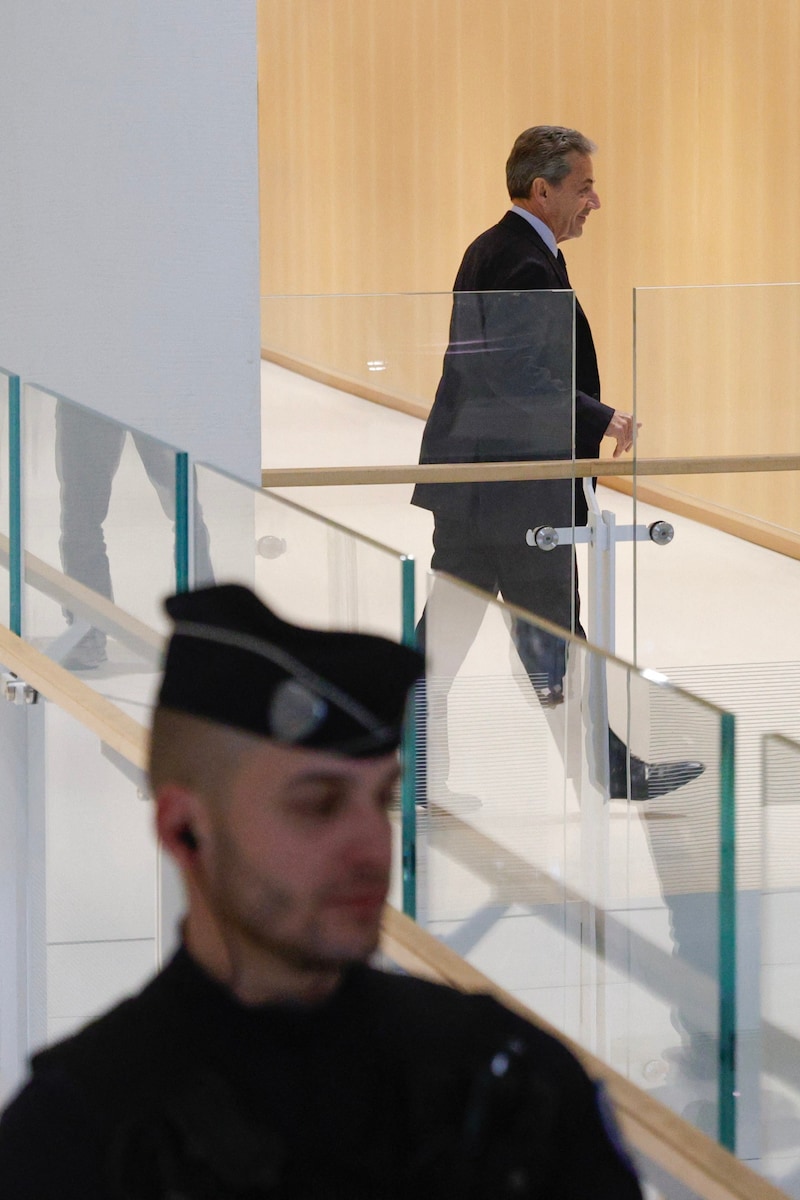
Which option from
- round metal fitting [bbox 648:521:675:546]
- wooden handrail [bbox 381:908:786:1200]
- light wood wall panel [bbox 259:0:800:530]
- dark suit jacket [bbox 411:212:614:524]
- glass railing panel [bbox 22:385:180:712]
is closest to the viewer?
wooden handrail [bbox 381:908:786:1200]

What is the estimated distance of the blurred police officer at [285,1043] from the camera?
3.39ft

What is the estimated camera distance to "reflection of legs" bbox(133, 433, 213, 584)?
3.18m

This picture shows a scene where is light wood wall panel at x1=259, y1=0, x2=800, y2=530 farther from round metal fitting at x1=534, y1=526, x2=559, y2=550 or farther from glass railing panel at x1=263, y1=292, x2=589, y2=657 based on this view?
round metal fitting at x1=534, y1=526, x2=559, y2=550

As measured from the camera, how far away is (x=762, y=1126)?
2.00m

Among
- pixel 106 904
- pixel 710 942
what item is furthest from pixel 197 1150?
pixel 106 904

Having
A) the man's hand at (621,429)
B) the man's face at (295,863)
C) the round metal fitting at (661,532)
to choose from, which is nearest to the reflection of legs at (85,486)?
the round metal fitting at (661,532)

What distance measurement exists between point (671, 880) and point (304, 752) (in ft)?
3.60

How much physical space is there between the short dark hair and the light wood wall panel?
3.82 meters

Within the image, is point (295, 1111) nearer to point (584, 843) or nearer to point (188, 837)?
point (188, 837)

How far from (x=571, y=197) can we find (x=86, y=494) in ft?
6.34

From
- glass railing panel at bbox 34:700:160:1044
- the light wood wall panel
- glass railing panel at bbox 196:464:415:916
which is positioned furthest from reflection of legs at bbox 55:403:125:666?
the light wood wall panel

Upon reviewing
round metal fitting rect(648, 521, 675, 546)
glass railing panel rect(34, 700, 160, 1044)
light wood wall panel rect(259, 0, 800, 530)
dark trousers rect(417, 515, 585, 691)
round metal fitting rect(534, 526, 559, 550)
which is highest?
light wood wall panel rect(259, 0, 800, 530)

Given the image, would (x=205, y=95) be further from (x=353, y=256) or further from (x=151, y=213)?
(x=353, y=256)

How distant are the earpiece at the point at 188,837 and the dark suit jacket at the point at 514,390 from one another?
378 centimetres
